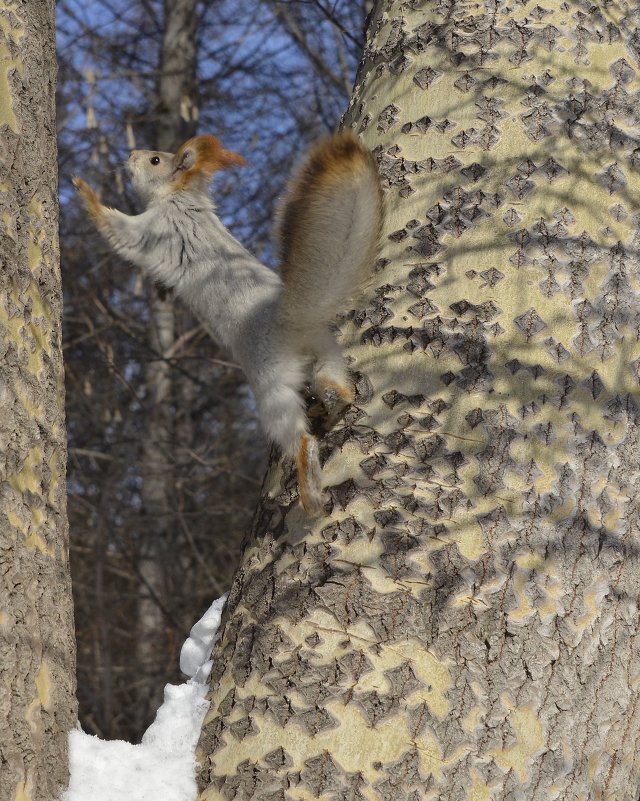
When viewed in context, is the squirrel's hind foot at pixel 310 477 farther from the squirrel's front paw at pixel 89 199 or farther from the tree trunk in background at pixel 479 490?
the squirrel's front paw at pixel 89 199

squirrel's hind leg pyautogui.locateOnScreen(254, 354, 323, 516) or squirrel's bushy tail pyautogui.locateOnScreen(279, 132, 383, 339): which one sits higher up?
squirrel's bushy tail pyautogui.locateOnScreen(279, 132, 383, 339)

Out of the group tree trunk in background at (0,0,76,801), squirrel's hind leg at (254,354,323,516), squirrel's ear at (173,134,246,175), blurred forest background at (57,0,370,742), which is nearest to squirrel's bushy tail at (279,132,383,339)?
squirrel's hind leg at (254,354,323,516)

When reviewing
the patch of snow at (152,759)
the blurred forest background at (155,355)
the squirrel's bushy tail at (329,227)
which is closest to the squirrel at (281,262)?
the squirrel's bushy tail at (329,227)

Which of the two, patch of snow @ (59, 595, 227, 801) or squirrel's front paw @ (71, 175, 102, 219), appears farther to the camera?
squirrel's front paw @ (71, 175, 102, 219)

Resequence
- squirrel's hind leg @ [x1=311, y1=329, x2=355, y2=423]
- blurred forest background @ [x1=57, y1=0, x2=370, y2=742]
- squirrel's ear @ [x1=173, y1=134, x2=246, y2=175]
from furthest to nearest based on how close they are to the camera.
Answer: blurred forest background @ [x1=57, y1=0, x2=370, y2=742], squirrel's ear @ [x1=173, y1=134, x2=246, y2=175], squirrel's hind leg @ [x1=311, y1=329, x2=355, y2=423]

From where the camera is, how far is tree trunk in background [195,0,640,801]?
1782 millimetres

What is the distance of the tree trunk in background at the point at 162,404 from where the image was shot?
24.1 feet

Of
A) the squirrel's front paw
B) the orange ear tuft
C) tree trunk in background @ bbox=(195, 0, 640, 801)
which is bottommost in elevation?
tree trunk in background @ bbox=(195, 0, 640, 801)

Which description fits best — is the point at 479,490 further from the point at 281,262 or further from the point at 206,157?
the point at 206,157

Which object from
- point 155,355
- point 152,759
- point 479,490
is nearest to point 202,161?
point 479,490

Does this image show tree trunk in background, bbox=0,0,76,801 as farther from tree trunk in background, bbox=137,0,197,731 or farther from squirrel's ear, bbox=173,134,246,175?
tree trunk in background, bbox=137,0,197,731

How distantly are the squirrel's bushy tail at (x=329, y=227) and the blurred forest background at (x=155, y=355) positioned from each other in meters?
4.60

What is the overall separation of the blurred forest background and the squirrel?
3.80m

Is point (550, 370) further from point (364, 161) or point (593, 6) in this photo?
point (593, 6)
